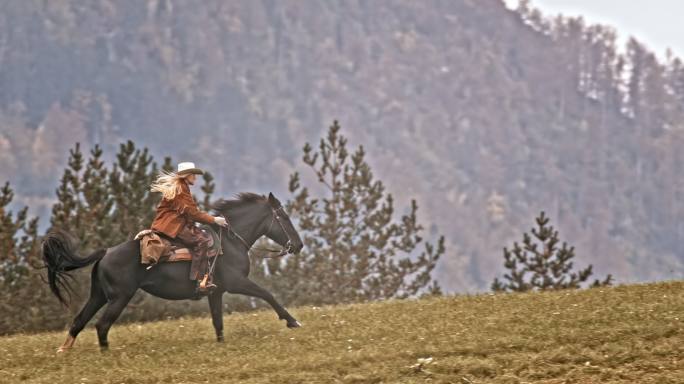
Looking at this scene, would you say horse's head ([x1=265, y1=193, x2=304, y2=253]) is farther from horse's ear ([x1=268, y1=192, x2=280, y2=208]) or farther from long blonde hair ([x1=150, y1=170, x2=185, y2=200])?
long blonde hair ([x1=150, y1=170, x2=185, y2=200])

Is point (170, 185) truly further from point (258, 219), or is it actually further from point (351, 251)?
point (351, 251)

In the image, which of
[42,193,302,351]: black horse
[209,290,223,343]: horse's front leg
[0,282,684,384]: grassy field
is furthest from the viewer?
[209,290,223,343]: horse's front leg

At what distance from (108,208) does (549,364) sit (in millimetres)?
32491

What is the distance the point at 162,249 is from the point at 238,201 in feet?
7.81

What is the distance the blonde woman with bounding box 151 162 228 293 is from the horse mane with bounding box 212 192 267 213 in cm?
104

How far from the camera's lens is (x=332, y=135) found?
204 ft

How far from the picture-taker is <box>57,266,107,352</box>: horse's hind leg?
60.0 ft

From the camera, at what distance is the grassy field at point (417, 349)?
51.6 ft

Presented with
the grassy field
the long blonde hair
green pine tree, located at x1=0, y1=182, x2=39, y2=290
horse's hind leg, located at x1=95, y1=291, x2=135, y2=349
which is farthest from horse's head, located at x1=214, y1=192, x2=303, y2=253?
green pine tree, located at x1=0, y1=182, x2=39, y2=290

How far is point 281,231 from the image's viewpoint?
20328 mm

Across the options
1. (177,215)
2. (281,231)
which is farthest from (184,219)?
(281,231)

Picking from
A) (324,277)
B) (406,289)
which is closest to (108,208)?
(324,277)

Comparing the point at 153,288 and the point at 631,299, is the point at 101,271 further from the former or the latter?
the point at 631,299

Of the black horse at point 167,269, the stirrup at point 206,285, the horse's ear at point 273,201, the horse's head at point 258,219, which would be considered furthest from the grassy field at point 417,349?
the horse's ear at point 273,201
